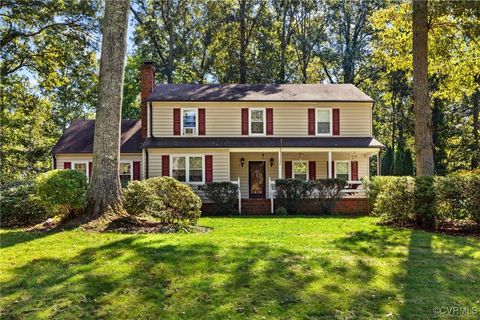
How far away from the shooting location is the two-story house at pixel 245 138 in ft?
61.6

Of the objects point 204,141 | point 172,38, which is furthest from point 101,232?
point 172,38

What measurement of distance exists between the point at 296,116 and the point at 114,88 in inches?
476

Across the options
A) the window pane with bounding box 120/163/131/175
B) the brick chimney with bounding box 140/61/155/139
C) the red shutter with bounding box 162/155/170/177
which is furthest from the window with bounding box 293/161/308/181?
the window pane with bounding box 120/163/131/175

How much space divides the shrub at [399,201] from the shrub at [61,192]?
7741 mm

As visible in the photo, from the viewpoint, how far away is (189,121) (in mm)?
19734

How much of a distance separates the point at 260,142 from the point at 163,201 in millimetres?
10122

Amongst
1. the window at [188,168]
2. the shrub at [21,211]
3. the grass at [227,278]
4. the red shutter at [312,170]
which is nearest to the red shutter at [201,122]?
the window at [188,168]

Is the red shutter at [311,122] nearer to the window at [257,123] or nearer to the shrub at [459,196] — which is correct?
the window at [257,123]

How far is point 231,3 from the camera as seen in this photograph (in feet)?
102

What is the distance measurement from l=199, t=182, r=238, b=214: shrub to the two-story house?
207cm

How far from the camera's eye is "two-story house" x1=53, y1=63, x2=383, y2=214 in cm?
1878

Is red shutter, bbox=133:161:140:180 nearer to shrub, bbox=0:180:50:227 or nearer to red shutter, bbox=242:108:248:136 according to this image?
red shutter, bbox=242:108:248:136

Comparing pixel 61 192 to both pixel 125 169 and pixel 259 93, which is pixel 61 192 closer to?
pixel 125 169

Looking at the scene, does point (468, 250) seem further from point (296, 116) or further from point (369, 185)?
point (296, 116)
